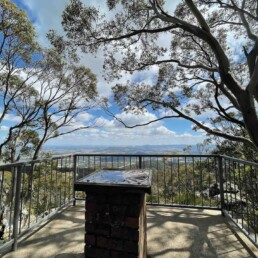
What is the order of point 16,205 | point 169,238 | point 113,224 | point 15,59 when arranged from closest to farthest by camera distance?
1. point 113,224
2. point 16,205
3. point 169,238
4. point 15,59

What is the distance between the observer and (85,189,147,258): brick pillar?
1930mm

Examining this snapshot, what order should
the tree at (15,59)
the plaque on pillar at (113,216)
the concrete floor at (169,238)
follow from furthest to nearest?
the tree at (15,59) → the concrete floor at (169,238) → the plaque on pillar at (113,216)

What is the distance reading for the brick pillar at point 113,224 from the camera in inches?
76.0

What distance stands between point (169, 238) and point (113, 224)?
1.46 m

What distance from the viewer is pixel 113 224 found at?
6.45 ft

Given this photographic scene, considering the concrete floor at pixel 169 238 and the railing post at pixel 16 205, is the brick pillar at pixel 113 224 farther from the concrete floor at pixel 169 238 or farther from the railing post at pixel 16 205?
the railing post at pixel 16 205

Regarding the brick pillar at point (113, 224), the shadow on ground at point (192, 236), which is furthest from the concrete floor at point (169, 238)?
the brick pillar at point (113, 224)

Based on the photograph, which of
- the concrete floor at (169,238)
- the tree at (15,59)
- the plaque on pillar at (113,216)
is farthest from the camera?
the tree at (15,59)

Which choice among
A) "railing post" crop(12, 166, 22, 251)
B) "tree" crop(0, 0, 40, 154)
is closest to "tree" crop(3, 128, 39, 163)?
"tree" crop(0, 0, 40, 154)

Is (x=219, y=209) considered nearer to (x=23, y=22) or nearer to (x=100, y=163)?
(x=100, y=163)

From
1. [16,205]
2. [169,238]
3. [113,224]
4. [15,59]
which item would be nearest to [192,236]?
[169,238]

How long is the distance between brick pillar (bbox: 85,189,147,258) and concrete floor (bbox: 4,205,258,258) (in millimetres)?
784

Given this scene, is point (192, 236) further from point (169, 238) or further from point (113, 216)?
point (113, 216)

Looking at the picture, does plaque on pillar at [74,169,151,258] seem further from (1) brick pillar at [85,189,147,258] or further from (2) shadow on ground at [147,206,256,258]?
(2) shadow on ground at [147,206,256,258]
